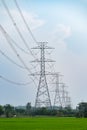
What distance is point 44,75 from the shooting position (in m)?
70.5

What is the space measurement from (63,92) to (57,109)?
26192mm

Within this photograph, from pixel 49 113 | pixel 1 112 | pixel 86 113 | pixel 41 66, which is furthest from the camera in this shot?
pixel 1 112

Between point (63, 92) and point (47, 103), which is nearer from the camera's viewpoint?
point (47, 103)

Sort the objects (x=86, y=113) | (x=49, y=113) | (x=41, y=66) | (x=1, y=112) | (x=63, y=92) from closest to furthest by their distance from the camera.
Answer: (x=41, y=66) < (x=63, y=92) < (x=86, y=113) < (x=49, y=113) < (x=1, y=112)

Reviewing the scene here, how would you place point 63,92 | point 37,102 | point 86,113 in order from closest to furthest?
point 37,102 → point 63,92 → point 86,113

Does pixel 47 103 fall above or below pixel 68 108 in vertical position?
below

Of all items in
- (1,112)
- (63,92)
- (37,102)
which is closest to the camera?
(37,102)

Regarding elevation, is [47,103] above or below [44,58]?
below

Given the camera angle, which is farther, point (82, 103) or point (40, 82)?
point (82, 103)

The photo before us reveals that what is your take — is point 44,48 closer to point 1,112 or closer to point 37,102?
point 37,102

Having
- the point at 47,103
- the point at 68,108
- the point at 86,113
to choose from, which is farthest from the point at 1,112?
the point at 47,103

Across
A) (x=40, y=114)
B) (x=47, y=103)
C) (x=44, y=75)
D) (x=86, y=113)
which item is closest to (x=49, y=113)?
(x=40, y=114)

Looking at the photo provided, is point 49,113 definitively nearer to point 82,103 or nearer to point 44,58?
point 82,103

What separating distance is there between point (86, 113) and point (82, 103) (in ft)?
145
